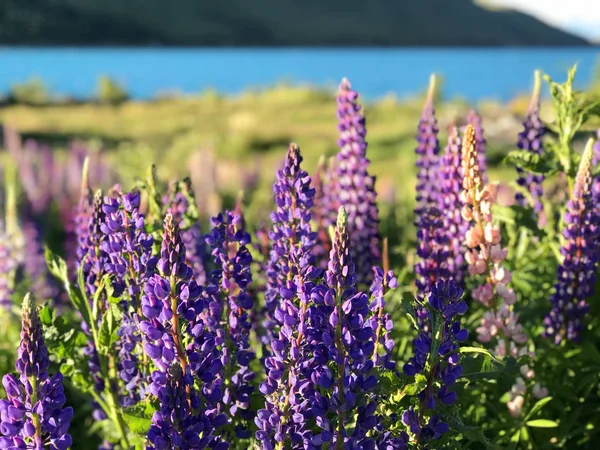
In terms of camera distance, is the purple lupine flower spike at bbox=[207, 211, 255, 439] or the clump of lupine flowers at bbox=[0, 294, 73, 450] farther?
the purple lupine flower spike at bbox=[207, 211, 255, 439]

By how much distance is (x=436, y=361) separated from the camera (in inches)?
56.2

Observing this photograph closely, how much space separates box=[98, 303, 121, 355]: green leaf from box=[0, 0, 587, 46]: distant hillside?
4052 inches

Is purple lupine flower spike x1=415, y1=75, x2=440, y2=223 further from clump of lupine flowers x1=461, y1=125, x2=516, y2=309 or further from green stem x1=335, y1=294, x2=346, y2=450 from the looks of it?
green stem x1=335, y1=294, x2=346, y2=450

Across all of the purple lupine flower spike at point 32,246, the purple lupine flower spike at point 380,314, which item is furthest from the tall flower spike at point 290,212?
the purple lupine flower spike at point 32,246

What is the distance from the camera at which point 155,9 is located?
139375 mm

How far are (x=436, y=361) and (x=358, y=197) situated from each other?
1.16 metres

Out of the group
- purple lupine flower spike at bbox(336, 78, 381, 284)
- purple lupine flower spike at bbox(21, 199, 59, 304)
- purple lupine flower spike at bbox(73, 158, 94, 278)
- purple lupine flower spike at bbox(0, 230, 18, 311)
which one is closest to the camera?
purple lupine flower spike at bbox(73, 158, 94, 278)

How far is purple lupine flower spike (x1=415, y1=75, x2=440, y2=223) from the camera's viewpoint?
8.62 feet

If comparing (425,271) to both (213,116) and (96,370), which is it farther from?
(213,116)

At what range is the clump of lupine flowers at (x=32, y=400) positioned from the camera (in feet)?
3.98

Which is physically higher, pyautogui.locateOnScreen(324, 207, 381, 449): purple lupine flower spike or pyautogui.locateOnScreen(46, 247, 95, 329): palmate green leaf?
pyautogui.locateOnScreen(324, 207, 381, 449): purple lupine flower spike

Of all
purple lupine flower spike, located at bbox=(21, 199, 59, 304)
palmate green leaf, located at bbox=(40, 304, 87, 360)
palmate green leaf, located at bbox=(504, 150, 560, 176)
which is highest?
palmate green leaf, located at bbox=(504, 150, 560, 176)

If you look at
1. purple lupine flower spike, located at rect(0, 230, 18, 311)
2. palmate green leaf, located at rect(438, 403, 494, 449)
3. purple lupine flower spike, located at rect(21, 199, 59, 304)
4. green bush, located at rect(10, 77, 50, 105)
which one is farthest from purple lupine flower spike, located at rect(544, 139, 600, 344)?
green bush, located at rect(10, 77, 50, 105)

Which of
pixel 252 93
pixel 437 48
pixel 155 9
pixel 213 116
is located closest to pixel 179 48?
pixel 155 9
